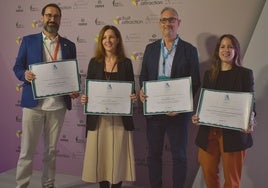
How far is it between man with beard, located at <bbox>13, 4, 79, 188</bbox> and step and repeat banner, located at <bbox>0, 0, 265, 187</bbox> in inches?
30.8

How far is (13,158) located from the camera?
418 cm

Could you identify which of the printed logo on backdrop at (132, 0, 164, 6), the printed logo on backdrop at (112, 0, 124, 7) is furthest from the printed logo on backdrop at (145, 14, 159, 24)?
the printed logo on backdrop at (112, 0, 124, 7)

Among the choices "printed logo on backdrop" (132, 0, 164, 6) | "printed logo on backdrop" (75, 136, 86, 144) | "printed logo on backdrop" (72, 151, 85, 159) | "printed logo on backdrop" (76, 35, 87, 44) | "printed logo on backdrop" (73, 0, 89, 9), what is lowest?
"printed logo on backdrop" (72, 151, 85, 159)

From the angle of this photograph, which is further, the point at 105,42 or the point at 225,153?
the point at 105,42

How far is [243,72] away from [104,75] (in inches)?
47.5

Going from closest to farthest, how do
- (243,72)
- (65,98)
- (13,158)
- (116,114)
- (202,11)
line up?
(243,72) < (116,114) < (65,98) < (202,11) < (13,158)

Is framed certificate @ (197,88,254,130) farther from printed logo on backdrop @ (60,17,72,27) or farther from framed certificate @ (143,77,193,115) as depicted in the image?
printed logo on backdrop @ (60,17,72,27)

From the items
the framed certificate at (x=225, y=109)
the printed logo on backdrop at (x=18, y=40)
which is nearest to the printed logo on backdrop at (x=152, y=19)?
the framed certificate at (x=225, y=109)

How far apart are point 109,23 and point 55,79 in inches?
46.5

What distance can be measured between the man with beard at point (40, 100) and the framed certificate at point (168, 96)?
0.75 m

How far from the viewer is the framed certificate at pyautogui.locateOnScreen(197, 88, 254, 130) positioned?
7.48ft

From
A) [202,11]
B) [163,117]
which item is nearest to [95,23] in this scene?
→ [202,11]

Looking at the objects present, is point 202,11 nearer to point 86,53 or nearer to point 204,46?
point 204,46

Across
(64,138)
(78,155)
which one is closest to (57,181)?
(78,155)
